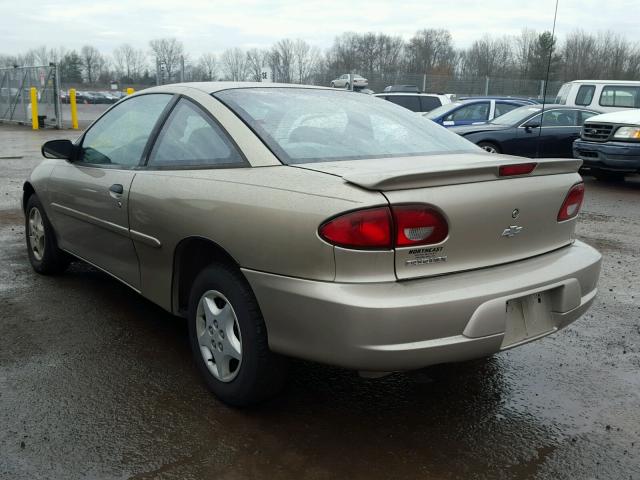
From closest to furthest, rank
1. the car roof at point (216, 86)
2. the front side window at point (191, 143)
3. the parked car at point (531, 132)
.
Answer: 1. the front side window at point (191, 143)
2. the car roof at point (216, 86)
3. the parked car at point (531, 132)

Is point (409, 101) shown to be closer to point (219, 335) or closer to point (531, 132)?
point (531, 132)

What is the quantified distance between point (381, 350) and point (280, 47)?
65.8m

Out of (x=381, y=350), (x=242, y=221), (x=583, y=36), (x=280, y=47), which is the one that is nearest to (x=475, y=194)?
(x=381, y=350)

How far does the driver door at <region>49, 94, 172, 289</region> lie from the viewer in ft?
12.0

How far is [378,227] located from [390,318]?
337 millimetres

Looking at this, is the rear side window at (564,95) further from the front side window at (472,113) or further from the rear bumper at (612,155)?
the rear bumper at (612,155)

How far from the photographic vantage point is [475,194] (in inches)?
103

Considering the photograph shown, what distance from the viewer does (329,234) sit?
243 cm

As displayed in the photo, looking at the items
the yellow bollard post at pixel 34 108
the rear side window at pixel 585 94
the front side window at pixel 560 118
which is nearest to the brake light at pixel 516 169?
the front side window at pixel 560 118

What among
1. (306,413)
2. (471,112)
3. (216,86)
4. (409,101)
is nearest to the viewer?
(306,413)

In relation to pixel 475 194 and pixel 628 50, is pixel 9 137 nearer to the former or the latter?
pixel 475 194

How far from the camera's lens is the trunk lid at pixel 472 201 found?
2.48 metres

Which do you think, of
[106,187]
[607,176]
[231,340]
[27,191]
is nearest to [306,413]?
[231,340]

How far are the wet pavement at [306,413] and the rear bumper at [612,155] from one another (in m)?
6.82
